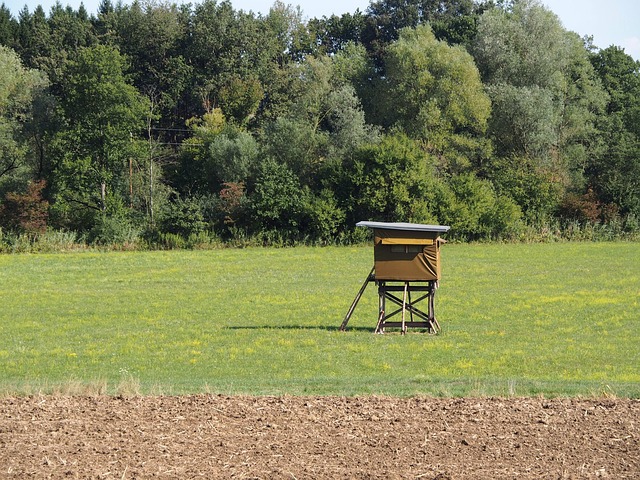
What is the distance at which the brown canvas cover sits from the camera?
24.9 m

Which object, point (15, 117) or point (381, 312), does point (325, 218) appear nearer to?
point (15, 117)

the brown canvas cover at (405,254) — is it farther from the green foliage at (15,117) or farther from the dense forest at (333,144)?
the green foliage at (15,117)

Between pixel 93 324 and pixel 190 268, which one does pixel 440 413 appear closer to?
pixel 93 324

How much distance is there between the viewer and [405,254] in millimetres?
24953

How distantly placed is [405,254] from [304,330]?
12.0ft

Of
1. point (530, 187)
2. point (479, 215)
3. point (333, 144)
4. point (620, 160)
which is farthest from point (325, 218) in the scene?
point (620, 160)

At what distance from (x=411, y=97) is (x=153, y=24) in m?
29.5

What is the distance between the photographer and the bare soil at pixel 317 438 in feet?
31.1

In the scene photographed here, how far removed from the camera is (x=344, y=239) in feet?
189

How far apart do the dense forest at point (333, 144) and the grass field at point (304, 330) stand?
37.9 ft

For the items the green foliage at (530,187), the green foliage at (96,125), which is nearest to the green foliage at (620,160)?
the green foliage at (530,187)

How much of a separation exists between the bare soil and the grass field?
171 cm

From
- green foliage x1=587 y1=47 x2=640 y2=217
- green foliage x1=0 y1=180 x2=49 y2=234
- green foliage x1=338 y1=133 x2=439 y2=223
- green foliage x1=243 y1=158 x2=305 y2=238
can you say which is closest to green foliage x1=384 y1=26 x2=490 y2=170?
green foliage x1=338 y1=133 x2=439 y2=223

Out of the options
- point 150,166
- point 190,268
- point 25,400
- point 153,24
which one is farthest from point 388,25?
point 25,400
